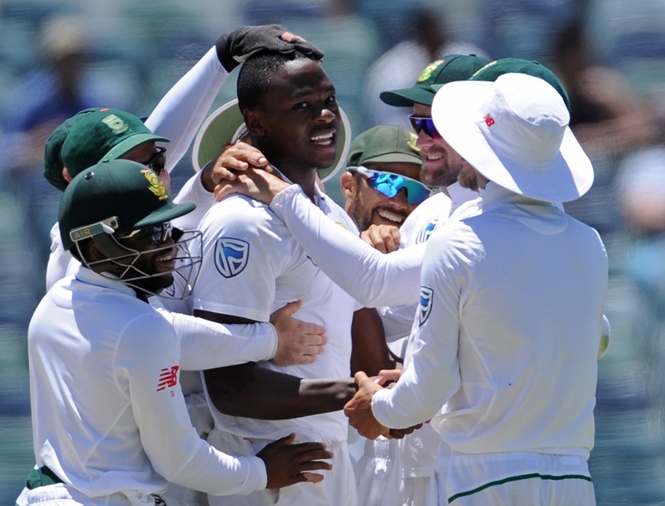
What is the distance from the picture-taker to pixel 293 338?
3.07 metres

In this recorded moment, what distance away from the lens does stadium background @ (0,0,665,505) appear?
14.8 feet

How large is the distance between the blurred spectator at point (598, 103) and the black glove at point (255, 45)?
5.31 feet

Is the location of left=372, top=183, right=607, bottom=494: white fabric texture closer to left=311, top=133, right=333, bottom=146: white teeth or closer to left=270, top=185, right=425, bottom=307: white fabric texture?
left=270, top=185, right=425, bottom=307: white fabric texture

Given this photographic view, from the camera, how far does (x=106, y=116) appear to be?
315 cm

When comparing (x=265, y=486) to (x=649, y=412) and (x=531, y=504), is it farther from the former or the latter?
(x=649, y=412)

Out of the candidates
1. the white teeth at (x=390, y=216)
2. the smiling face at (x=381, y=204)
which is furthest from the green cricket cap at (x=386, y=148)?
the white teeth at (x=390, y=216)

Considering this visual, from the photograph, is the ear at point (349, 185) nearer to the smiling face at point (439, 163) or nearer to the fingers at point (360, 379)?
the smiling face at point (439, 163)

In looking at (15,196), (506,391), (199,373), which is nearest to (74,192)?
(199,373)

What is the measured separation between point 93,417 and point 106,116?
0.96 meters

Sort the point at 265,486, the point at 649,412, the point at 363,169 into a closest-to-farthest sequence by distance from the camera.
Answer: the point at 265,486
the point at 363,169
the point at 649,412

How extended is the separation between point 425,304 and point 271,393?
0.59 metres

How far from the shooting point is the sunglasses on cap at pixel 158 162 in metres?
3.12

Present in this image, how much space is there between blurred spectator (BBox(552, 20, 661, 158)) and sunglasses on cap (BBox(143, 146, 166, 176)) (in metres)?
2.00

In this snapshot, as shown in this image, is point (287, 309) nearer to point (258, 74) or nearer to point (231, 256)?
point (231, 256)
